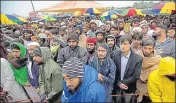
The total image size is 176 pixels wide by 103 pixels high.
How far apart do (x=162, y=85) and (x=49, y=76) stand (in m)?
1.53

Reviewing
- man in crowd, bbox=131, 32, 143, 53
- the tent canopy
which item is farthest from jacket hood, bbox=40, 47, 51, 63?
the tent canopy

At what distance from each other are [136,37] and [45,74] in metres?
2.36

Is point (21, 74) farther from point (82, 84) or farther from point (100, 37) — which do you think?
point (100, 37)

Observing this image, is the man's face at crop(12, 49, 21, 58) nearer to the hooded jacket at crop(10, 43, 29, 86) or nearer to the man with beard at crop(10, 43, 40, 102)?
the man with beard at crop(10, 43, 40, 102)

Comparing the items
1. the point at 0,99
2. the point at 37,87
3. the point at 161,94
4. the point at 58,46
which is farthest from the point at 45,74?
the point at 58,46

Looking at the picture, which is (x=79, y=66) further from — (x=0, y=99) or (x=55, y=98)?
(x=0, y=99)

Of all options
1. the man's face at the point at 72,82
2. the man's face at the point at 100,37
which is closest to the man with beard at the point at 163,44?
the man's face at the point at 100,37

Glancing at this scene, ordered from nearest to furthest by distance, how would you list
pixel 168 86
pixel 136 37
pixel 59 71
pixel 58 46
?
pixel 168 86 < pixel 59 71 < pixel 136 37 < pixel 58 46

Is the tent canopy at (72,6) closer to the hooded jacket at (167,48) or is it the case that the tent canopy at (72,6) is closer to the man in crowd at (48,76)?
the hooded jacket at (167,48)

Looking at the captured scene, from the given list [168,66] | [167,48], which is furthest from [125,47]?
[168,66]

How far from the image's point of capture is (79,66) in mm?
2393

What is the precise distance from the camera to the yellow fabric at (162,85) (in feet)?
9.67

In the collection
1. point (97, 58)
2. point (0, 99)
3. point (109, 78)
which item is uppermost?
point (97, 58)

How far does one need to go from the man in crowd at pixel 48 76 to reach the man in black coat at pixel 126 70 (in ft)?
3.47
